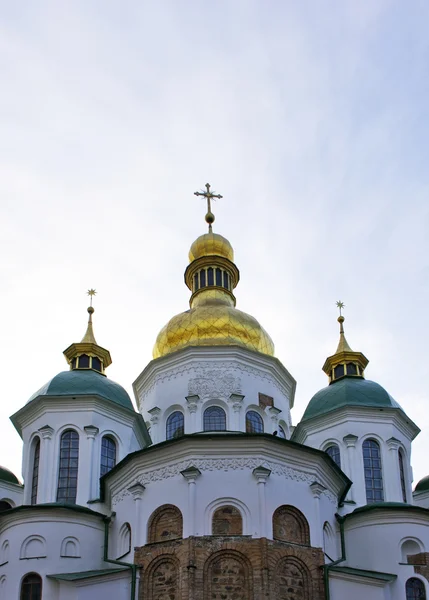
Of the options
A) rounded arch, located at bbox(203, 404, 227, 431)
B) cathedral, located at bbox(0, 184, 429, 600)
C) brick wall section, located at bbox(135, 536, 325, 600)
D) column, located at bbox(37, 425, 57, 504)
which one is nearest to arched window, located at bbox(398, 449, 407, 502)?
cathedral, located at bbox(0, 184, 429, 600)

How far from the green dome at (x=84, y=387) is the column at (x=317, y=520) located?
310 inches

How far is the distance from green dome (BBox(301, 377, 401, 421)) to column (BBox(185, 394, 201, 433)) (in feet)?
14.9

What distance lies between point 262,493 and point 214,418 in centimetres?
633

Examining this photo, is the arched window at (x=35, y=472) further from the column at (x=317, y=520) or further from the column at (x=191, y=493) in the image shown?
the column at (x=317, y=520)

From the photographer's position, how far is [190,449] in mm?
21266

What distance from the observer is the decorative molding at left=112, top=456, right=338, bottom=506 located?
21094mm

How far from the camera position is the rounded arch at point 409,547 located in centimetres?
2272

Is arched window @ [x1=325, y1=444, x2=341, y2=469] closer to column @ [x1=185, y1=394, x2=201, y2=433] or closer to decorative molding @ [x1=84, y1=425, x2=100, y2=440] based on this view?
column @ [x1=185, y1=394, x2=201, y2=433]

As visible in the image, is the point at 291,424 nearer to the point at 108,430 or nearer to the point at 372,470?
the point at 372,470

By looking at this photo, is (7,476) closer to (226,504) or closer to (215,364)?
(215,364)

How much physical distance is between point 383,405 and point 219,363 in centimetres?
592

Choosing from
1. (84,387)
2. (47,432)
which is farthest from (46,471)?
(84,387)

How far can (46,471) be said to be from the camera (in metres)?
25.3

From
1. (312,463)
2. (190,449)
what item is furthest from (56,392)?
(312,463)
